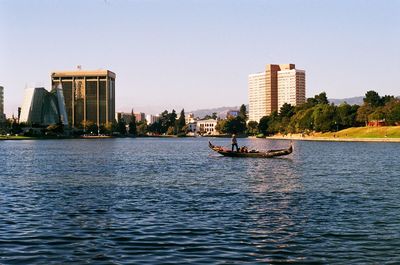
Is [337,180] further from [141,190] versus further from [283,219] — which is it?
[283,219]

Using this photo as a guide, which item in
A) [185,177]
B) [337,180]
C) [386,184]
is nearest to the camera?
[386,184]

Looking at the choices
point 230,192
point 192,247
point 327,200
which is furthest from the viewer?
point 230,192

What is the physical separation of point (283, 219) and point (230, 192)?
11730 millimetres

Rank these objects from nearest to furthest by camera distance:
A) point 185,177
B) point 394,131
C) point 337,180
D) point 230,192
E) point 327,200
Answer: point 327,200 → point 230,192 → point 337,180 → point 185,177 → point 394,131

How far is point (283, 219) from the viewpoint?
91.2ft

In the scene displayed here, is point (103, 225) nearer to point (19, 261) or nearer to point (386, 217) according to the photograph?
point (19, 261)

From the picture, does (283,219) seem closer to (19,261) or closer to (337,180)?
(19,261)

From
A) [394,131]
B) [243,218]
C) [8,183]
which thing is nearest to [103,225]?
[243,218]

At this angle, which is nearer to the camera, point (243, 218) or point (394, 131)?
point (243, 218)

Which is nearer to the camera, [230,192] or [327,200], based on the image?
[327,200]

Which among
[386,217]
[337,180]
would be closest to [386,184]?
[337,180]

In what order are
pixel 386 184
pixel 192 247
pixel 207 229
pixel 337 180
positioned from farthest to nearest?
pixel 337 180 → pixel 386 184 → pixel 207 229 → pixel 192 247

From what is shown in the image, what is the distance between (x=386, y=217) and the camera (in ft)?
92.6

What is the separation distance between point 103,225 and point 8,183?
23913mm
